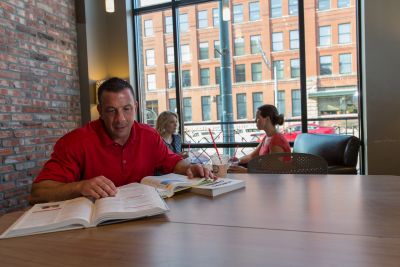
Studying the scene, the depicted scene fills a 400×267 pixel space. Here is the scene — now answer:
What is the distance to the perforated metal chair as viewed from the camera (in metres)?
1.87

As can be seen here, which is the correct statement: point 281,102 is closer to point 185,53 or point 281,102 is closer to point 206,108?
point 206,108

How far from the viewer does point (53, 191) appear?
129cm

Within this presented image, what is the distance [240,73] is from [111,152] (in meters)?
2.92

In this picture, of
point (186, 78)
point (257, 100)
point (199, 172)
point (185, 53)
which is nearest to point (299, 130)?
point (257, 100)

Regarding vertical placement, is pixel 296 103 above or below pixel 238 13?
below

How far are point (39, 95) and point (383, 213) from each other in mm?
3371

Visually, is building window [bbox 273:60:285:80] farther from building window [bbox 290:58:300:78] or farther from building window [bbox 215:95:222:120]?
building window [bbox 215:95:222:120]

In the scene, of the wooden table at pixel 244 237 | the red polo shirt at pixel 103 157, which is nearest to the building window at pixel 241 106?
the red polo shirt at pixel 103 157

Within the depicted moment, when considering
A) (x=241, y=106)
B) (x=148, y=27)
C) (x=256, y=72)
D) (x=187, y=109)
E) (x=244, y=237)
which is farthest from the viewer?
(x=148, y=27)

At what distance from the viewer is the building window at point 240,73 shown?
4289mm

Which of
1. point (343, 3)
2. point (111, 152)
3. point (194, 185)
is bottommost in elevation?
point (194, 185)

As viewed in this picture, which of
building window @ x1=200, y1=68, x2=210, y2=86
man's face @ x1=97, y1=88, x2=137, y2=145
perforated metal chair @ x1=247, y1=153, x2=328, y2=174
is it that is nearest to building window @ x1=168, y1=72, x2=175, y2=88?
building window @ x1=200, y1=68, x2=210, y2=86

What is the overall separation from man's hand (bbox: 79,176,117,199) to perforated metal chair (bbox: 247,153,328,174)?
3.27ft

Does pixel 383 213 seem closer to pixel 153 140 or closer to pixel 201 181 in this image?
pixel 201 181
